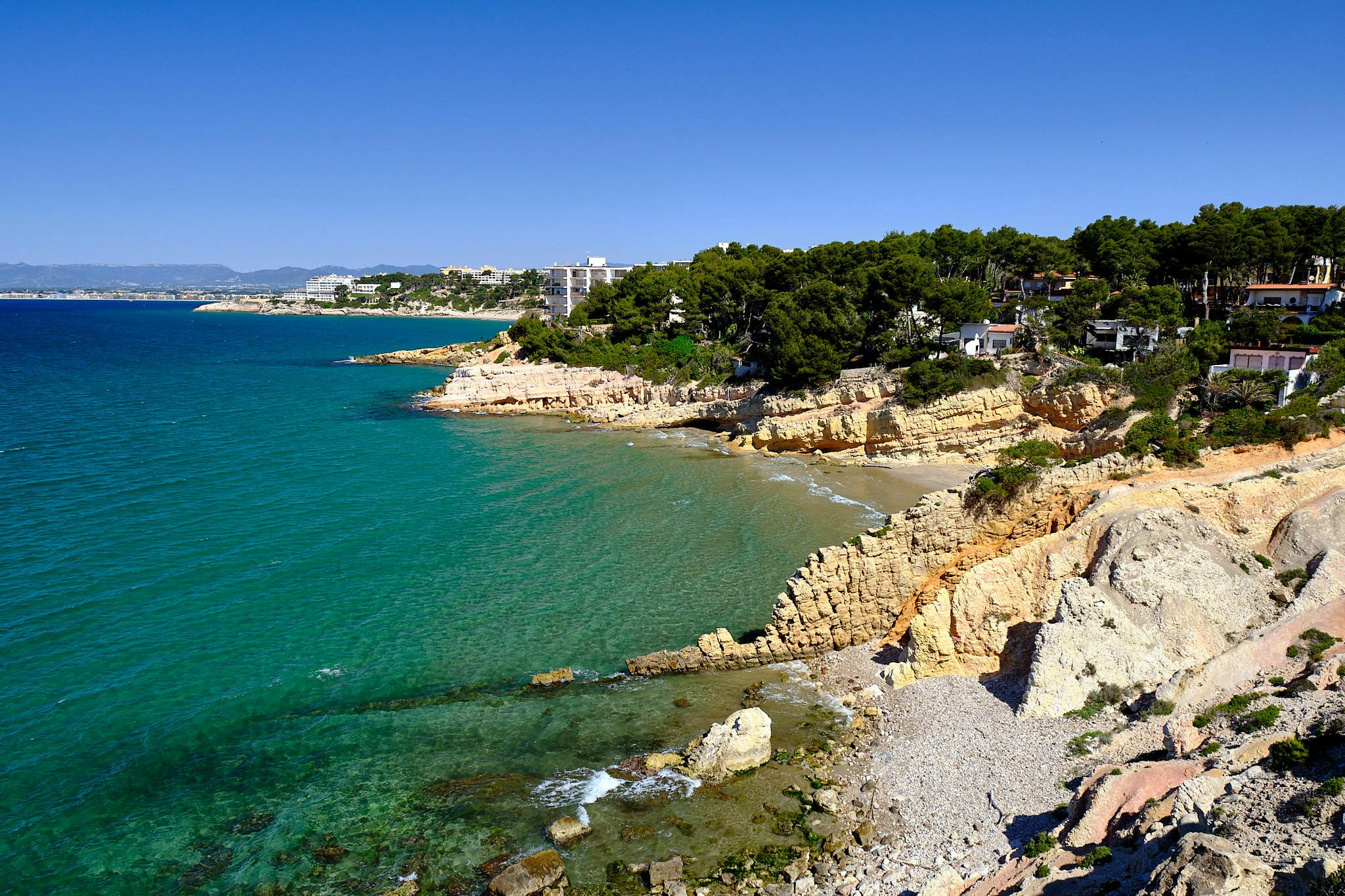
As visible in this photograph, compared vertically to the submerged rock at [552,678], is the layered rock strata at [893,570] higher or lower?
higher

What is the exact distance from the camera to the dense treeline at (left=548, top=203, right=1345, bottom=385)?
5088cm

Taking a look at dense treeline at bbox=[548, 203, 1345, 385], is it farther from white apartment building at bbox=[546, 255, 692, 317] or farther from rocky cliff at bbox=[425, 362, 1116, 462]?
white apartment building at bbox=[546, 255, 692, 317]

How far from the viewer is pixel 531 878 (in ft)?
47.2

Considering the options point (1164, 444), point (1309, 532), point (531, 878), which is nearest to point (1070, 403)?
point (1164, 444)

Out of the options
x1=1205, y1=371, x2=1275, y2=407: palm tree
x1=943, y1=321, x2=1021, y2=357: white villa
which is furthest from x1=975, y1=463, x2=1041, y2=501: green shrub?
x1=943, y1=321, x2=1021, y2=357: white villa

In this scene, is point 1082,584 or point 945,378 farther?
point 945,378

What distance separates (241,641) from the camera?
77.5 feet

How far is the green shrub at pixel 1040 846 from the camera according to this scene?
1248 centimetres

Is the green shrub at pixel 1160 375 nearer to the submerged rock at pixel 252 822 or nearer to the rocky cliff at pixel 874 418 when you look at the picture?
the rocky cliff at pixel 874 418

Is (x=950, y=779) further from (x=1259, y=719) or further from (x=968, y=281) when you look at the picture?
(x=968, y=281)

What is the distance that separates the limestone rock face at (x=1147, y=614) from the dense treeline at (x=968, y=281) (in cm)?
3087

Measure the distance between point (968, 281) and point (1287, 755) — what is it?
163 feet

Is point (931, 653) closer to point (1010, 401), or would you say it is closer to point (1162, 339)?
point (1010, 401)

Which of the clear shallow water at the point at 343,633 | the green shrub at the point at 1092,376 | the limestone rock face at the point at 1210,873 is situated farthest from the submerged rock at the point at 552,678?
the green shrub at the point at 1092,376
